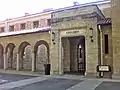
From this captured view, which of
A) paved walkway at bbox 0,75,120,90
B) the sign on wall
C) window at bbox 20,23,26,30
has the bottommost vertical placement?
paved walkway at bbox 0,75,120,90

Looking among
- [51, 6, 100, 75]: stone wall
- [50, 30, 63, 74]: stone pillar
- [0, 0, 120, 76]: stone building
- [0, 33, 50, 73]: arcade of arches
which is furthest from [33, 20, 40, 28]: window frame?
[50, 30, 63, 74]: stone pillar

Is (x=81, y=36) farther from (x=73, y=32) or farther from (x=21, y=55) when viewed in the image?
(x=21, y=55)

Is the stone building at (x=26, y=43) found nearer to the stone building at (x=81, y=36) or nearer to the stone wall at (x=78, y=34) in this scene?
the stone building at (x=81, y=36)

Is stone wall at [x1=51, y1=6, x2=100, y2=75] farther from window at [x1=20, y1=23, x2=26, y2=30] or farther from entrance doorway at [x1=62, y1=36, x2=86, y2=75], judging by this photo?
window at [x1=20, y1=23, x2=26, y2=30]

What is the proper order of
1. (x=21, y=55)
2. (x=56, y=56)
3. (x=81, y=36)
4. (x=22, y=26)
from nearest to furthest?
(x=81, y=36) → (x=56, y=56) → (x=21, y=55) → (x=22, y=26)

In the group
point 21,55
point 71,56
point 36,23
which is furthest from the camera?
point 36,23

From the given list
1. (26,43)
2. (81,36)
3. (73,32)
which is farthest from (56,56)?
(26,43)

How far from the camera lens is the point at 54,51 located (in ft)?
67.2

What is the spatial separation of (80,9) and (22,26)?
57.3 feet

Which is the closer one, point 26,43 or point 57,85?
point 57,85

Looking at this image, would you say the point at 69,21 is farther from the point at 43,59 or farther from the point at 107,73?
the point at 43,59

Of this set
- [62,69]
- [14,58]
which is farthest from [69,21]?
[14,58]

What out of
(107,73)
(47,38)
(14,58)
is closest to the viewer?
(107,73)

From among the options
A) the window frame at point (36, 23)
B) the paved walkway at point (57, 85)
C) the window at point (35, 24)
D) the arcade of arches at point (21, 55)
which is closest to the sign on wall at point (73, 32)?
the paved walkway at point (57, 85)
